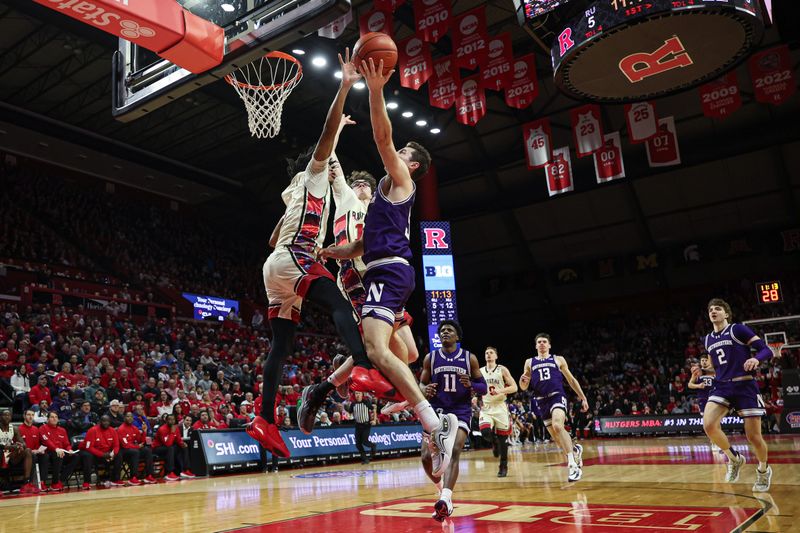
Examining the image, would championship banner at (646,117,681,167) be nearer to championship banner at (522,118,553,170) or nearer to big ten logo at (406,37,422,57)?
championship banner at (522,118,553,170)

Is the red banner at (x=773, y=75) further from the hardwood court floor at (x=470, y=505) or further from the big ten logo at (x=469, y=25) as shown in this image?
the hardwood court floor at (x=470, y=505)

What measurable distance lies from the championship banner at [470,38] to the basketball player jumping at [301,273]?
36.4 ft

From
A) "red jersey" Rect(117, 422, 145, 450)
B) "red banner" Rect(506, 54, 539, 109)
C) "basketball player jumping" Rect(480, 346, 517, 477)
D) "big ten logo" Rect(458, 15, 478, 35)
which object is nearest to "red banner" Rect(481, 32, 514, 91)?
"big ten logo" Rect(458, 15, 478, 35)

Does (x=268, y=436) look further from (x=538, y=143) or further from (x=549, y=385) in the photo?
(x=538, y=143)

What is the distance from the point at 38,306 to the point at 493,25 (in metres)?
15.2

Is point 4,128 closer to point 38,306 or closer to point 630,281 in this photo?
point 38,306

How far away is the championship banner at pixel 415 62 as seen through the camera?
14469 mm

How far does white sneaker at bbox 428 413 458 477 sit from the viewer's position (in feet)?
13.6

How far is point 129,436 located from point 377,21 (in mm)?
9832

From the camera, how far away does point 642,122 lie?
55.2 feet

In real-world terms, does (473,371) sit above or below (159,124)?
below

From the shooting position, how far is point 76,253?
2167 cm

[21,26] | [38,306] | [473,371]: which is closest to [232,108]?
[21,26]

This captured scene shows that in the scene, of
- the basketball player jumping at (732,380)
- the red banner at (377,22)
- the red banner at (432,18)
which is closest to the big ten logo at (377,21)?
the red banner at (377,22)
